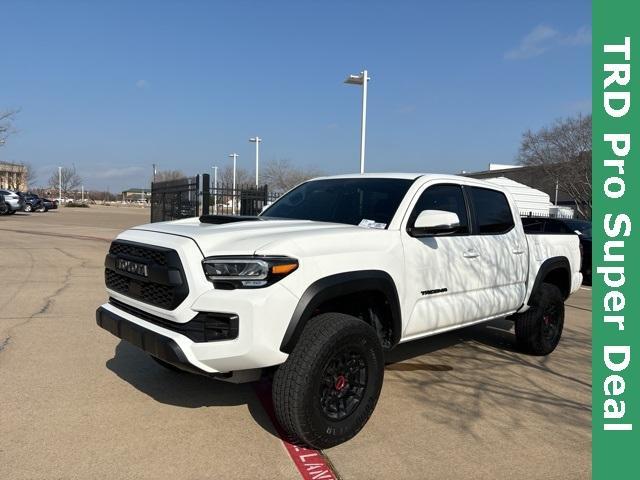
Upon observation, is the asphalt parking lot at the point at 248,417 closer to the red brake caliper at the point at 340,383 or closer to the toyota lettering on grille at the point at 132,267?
the red brake caliper at the point at 340,383

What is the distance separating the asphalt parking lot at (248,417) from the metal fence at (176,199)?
825 cm

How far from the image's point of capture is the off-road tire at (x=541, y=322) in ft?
18.3

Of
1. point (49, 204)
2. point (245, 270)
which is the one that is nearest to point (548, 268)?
point (245, 270)

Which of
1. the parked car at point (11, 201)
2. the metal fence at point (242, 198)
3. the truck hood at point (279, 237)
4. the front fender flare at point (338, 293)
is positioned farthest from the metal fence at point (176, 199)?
the parked car at point (11, 201)

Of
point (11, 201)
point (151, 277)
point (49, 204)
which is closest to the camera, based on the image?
point (151, 277)

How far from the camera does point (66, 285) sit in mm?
8836

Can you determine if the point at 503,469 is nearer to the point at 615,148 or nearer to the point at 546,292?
the point at 546,292

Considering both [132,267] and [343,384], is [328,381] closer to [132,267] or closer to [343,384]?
[343,384]

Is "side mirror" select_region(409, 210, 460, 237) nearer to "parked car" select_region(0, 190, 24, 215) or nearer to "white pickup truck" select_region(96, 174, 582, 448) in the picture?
"white pickup truck" select_region(96, 174, 582, 448)

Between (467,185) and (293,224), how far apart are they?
1.95m

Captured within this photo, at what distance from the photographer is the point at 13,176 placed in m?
84.8

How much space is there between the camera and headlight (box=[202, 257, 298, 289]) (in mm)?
3072

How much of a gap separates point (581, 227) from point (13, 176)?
92085 mm

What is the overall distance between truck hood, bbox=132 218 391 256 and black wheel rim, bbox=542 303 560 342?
2.93 metres
